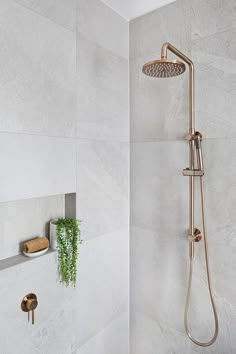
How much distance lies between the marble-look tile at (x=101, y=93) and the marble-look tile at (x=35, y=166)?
0.17 m

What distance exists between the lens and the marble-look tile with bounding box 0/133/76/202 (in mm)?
1108

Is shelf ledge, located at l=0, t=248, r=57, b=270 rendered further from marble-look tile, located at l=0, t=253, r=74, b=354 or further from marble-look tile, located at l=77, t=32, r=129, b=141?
marble-look tile, located at l=77, t=32, r=129, b=141

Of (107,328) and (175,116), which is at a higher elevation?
(175,116)

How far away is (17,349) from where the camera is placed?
1.15 metres

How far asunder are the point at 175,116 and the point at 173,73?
0.32 m

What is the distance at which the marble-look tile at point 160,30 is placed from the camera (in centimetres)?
151

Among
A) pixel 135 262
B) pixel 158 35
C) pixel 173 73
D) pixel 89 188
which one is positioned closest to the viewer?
pixel 173 73

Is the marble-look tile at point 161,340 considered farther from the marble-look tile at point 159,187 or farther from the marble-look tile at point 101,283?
the marble-look tile at point 159,187

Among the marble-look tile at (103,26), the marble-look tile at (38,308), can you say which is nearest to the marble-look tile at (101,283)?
the marble-look tile at (38,308)

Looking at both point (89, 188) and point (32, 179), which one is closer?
point (32, 179)

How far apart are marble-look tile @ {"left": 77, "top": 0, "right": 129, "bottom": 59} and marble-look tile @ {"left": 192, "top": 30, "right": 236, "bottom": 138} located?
471 millimetres

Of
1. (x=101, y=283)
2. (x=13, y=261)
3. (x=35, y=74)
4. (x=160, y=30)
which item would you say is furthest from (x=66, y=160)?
(x=160, y=30)

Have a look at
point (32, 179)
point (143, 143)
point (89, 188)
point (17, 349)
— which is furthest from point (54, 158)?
point (17, 349)

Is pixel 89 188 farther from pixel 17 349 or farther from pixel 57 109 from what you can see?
pixel 17 349
